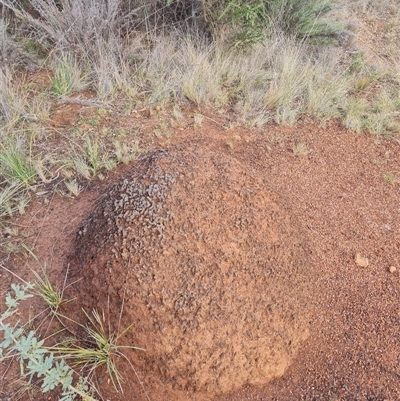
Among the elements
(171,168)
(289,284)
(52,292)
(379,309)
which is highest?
(171,168)

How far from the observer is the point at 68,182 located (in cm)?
274

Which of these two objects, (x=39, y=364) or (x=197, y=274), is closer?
(x=39, y=364)

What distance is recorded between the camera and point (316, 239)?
2572 mm

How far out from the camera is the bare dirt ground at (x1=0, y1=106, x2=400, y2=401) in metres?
2.01

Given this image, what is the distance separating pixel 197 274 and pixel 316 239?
0.91m

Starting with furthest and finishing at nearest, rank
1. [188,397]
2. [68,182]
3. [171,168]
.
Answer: [68,182] < [171,168] < [188,397]

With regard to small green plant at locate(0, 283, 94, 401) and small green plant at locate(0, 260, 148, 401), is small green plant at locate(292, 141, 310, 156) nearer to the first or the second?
small green plant at locate(0, 260, 148, 401)

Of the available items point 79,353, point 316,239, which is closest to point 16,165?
point 79,353

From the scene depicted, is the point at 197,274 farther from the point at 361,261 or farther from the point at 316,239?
the point at 361,261

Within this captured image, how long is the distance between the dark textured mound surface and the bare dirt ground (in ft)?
0.08

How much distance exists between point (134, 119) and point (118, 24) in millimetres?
1261

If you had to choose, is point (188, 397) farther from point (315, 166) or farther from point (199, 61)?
point (199, 61)

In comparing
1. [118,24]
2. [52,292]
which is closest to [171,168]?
[52,292]

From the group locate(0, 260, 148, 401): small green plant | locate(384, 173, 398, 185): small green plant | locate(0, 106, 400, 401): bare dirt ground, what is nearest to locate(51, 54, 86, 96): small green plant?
locate(0, 106, 400, 401): bare dirt ground
